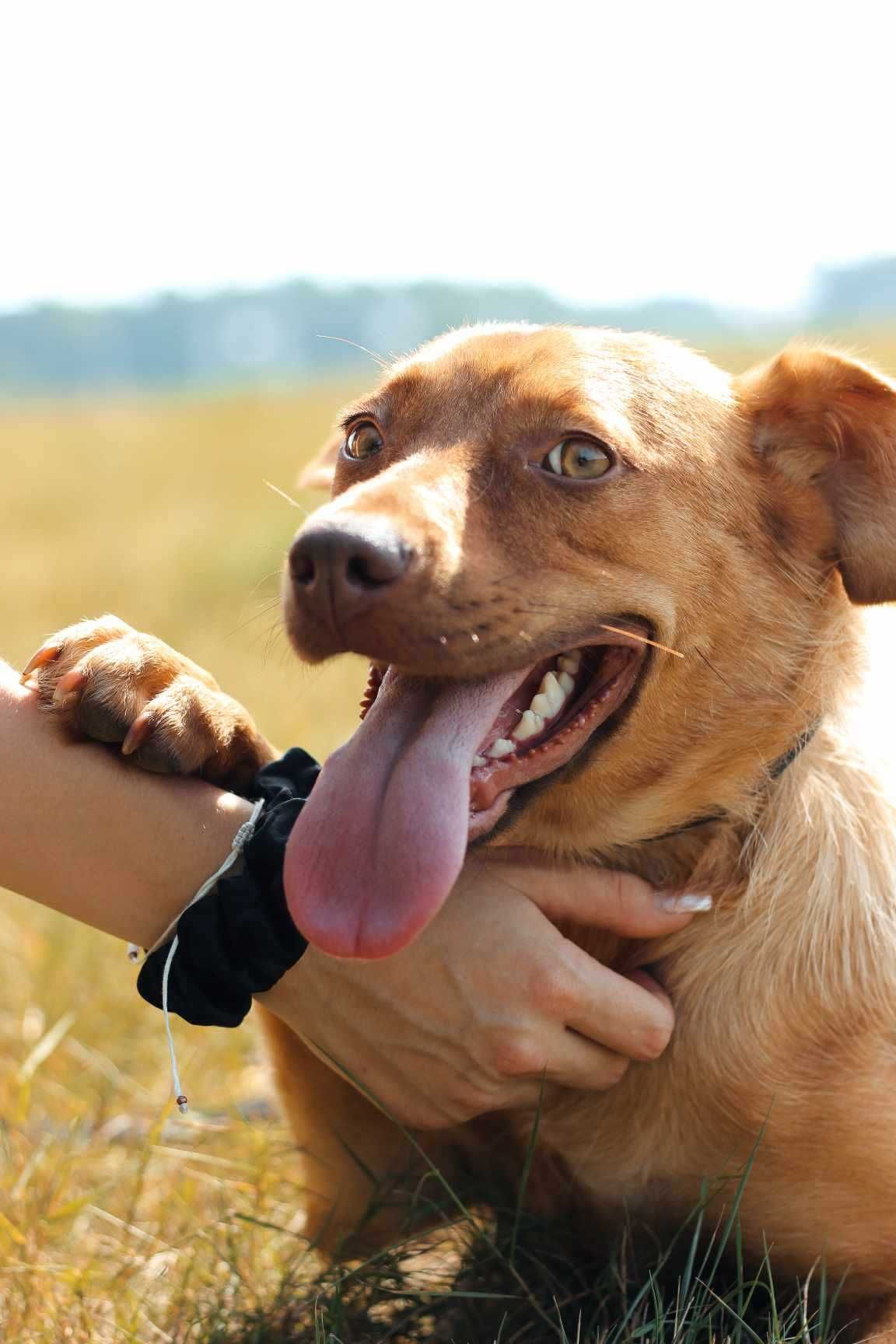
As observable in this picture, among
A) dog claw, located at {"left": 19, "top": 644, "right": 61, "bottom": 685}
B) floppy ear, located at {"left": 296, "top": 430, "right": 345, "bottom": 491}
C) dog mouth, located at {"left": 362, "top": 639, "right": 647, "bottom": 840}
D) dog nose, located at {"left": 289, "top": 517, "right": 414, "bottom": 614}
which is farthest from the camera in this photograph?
floppy ear, located at {"left": 296, "top": 430, "right": 345, "bottom": 491}

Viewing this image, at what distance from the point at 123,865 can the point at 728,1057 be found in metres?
1.20

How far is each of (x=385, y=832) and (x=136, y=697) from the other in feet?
1.98

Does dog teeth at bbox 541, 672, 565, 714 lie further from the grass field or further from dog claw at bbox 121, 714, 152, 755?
dog claw at bbox 121, 714, 152, 755

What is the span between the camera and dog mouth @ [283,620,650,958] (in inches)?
88.3

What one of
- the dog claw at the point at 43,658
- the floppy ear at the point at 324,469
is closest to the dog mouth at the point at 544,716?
the dog claw at the point at 43,658

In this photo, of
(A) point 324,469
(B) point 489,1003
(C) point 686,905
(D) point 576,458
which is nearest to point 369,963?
(B) point 489,1003

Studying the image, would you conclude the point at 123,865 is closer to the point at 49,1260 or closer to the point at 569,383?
the point at 49,1260

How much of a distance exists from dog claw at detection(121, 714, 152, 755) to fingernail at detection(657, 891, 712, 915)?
1057 millimetres

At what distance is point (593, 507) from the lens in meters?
2.53

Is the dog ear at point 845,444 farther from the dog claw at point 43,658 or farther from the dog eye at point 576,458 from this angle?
the dog claw at point 43,658

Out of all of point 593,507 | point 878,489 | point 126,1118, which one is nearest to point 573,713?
point 593,507

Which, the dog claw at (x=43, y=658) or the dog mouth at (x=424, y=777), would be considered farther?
the dog claw at (x=43, y=658)

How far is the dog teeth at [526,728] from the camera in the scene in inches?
97.7

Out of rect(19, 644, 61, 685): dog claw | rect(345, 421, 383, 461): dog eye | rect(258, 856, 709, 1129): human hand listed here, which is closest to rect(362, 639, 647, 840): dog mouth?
rect(258, 856, 709, 1129): human hand
